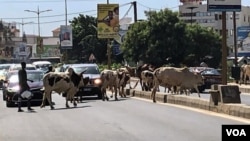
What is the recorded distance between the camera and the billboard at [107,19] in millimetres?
45906

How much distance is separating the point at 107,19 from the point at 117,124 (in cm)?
3008

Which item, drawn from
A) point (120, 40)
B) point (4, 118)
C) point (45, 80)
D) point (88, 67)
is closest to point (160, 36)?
point (120, 40)

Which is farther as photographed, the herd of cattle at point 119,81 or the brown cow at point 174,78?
the brown cow at point 174,78

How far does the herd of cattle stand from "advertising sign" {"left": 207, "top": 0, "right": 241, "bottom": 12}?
718cm

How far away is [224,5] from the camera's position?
1995cm


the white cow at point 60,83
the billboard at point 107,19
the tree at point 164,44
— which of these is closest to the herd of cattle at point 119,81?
the white cow at point 60,83

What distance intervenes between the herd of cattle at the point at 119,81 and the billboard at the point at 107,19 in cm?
1491

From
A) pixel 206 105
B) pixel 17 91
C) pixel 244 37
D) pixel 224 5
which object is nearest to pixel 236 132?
pixel 224 5

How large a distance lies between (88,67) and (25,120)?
43.2 ft

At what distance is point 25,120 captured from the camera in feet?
63.2

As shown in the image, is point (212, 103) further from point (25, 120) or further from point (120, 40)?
point (120, 40)

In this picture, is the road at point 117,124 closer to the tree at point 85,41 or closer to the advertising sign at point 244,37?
the advertising sign at point 244,37

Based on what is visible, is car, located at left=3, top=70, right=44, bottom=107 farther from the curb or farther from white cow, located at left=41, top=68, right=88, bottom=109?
the curb

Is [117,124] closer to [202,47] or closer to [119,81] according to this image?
[119,81]
